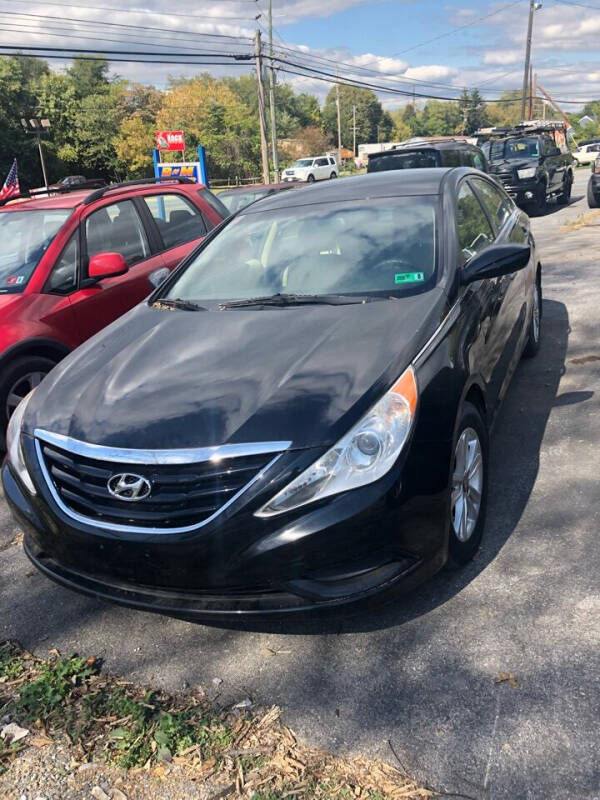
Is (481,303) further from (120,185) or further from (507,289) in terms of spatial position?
(120,185)

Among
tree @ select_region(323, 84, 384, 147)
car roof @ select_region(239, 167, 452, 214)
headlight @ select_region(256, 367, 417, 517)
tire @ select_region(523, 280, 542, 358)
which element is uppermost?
tree @ select_region(323, 84, 384, 147)

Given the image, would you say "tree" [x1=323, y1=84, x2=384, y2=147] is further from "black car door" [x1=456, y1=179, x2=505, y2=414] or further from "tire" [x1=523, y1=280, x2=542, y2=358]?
"black car door" [x1=456, y1=179, x2=505, y2=414]

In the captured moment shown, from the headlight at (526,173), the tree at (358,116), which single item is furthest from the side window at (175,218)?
the tree at (358,116)

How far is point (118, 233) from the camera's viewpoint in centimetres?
572

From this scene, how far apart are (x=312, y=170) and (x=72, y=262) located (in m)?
44.5

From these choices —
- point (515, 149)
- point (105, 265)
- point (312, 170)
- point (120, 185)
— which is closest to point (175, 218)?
point (120, 185)

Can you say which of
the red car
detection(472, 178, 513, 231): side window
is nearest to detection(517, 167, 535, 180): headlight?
detection(472, 178, 513, 231): side window

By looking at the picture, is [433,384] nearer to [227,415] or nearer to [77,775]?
[227,415]

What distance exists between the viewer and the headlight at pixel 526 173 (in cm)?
1595

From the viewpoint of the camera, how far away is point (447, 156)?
38.4 feet

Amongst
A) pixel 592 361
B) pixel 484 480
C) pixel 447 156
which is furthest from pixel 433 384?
pixel 447 156

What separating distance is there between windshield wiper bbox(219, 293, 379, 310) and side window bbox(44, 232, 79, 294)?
198 centimetres

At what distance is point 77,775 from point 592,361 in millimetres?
4750

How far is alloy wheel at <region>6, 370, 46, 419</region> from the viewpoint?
4.67 m
